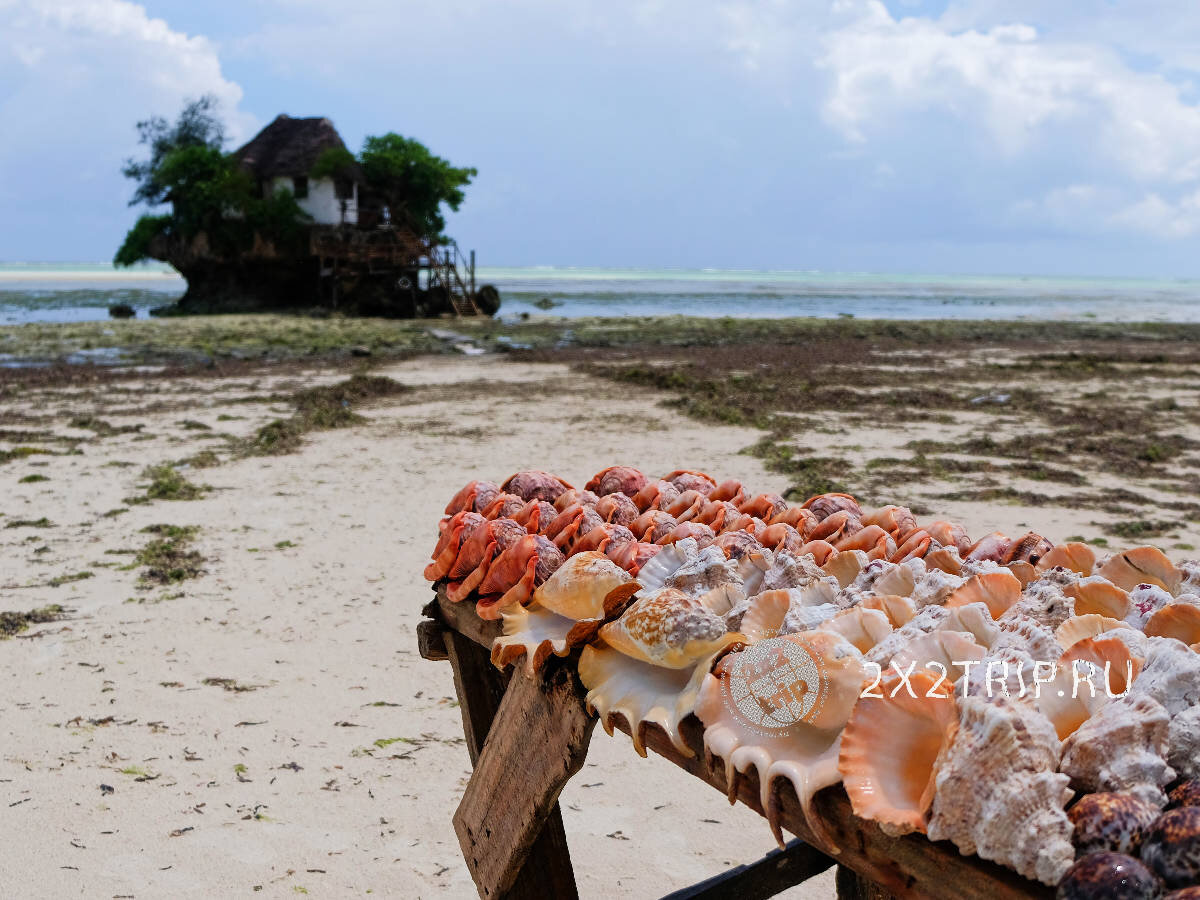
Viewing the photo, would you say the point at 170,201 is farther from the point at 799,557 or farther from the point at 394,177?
the point at 799,557

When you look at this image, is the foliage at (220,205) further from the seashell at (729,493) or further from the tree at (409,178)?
the seashell at (729,493)

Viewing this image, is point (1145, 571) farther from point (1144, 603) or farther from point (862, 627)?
point (862, 627)

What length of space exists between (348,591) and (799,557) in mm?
A: 3951

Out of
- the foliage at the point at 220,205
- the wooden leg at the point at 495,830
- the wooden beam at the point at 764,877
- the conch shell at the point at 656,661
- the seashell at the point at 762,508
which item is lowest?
the wooden beam at the point at 764,877

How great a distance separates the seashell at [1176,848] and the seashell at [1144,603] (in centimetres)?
58

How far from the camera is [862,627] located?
1.54m

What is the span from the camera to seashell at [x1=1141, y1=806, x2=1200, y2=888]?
1.01 meters

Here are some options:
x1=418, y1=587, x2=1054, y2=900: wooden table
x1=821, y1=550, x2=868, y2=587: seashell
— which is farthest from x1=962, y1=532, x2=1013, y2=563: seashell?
x1=418, y1=587, x2=1054, y2=900: wooden table

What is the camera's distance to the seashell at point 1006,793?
3.54 feet

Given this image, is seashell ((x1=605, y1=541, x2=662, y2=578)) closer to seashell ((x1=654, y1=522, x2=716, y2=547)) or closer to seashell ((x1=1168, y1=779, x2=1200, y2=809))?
seashell ((x1=654, y1=522, x2=716, y2=547))

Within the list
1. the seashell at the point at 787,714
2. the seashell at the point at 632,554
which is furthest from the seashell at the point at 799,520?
the seashell at the point at 787,714

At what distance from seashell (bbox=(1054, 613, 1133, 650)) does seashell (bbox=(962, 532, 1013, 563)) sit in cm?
50

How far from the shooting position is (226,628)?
4.84m

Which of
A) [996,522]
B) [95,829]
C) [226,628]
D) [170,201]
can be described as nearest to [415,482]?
[226,628]
